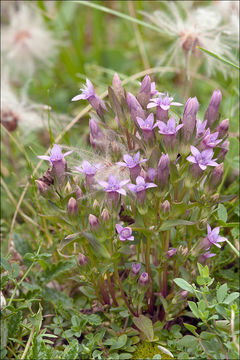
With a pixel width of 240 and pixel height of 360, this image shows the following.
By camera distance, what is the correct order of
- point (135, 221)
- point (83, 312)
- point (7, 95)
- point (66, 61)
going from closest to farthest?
point (135, 221) < point (83, 312) < point (7, 95) < point (66, 61)

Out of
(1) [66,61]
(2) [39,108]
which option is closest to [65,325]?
(2) [39,108]

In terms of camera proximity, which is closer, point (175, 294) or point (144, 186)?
point (144, 186)

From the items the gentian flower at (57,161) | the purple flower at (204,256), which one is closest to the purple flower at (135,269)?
the purple flower at (204,256)

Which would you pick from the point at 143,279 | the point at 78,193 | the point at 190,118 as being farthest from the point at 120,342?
the point at 190,118

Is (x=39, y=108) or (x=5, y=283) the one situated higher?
(x=39, y=108)

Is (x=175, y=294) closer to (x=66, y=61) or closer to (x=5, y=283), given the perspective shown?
(x=5, y=283)

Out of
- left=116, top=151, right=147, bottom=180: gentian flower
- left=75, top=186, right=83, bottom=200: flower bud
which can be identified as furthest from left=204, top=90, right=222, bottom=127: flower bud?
left=75, top=186, right=83, bottom=200: flower bud
